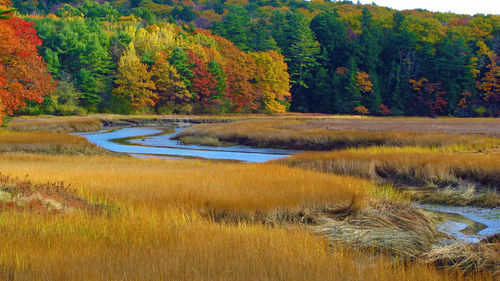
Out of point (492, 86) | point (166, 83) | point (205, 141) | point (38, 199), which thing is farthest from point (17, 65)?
point (492, 86)

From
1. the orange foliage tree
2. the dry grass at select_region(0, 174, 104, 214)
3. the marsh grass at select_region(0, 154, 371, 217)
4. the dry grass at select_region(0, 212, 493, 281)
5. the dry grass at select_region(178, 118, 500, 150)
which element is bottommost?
the dry grass at select_region(178, 118, 500, 150)

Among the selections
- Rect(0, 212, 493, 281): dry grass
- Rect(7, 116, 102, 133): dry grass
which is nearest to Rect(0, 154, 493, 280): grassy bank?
Rect(0, 212, 493, 281): dry grass

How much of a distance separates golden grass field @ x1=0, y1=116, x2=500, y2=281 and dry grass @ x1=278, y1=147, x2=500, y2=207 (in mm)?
108

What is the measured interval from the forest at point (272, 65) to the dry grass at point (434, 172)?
167ft

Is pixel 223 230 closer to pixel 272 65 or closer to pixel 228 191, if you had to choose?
pixel 228 191

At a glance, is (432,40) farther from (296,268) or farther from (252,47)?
(296,268)

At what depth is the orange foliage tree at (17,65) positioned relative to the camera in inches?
1039

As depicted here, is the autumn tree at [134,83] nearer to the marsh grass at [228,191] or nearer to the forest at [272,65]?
the forest at [272,65]

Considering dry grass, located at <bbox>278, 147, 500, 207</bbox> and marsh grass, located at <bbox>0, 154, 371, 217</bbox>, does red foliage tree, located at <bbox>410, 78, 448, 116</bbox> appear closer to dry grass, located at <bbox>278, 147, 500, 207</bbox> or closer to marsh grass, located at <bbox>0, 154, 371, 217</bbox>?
dry grass, located at <bbox>278, 147, 500, 207</bbox>

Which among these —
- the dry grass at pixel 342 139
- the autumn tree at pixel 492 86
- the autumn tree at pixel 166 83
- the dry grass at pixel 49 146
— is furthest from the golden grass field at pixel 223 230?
the autumn tree at pixel 492 86

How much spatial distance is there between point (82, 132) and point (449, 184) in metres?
41.3

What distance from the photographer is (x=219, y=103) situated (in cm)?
7712

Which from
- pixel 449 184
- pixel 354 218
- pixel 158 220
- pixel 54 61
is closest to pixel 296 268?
pixel 158 220

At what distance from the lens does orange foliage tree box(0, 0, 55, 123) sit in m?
26.4
